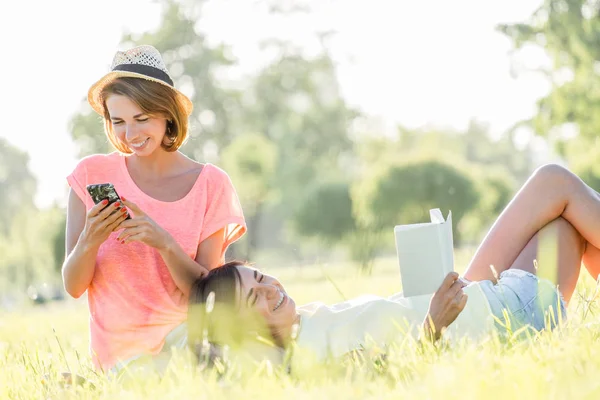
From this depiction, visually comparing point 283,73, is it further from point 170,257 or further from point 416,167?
point 170,257

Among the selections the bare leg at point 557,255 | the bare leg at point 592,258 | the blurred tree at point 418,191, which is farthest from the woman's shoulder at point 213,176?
the blurred tree at point 418,191

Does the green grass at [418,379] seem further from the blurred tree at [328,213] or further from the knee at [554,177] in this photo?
the blurred tree at [328,213]

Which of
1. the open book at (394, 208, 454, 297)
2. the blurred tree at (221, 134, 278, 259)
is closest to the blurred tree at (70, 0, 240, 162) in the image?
the blurred tree at (221, 134, 278, 259)

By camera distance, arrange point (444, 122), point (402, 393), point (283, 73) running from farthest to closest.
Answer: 1. point (444, 122)
2. point (283, 73)
3. point (402, 393)

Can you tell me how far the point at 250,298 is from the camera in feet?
12.1

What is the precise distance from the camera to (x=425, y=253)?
136 inches

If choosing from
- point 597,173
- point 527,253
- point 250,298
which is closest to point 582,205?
point 527,253

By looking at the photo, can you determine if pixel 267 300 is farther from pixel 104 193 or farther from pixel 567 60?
pixel 567 60

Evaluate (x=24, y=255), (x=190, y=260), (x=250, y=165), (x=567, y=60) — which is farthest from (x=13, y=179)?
(x=190, y=260)

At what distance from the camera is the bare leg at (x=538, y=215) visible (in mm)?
4203

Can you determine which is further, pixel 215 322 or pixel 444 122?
pixel 444 122

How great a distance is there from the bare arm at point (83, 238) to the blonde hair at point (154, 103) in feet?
1.37

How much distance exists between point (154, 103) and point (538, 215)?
2.04 m

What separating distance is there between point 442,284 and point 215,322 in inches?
39.9
